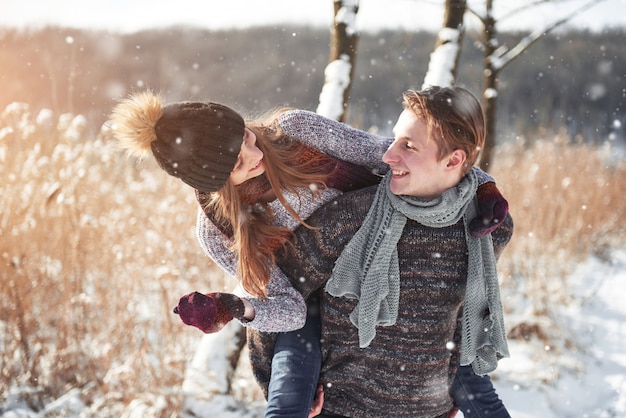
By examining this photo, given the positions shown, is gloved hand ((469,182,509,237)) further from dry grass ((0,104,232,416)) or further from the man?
dry grass ((0,104,232,416))

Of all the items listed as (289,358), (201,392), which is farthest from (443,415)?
(201,392)

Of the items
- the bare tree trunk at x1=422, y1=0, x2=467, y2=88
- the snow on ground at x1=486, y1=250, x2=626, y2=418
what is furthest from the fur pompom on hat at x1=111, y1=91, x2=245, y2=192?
the snow on ground at x1=486, y1=250, x2=626, y2=418

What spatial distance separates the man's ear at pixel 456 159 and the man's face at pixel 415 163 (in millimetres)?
13

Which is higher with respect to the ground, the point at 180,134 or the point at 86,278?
the point at 180,134

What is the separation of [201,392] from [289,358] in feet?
3.53

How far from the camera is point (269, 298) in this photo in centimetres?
160

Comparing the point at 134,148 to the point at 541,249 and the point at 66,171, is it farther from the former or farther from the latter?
the point at 541,249

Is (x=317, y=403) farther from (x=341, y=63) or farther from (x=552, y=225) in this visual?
(x=552, y=225)

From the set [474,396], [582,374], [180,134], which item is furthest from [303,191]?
[582,374]

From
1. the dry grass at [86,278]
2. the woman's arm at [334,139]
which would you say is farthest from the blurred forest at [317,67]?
the woman's arm at [334,139]

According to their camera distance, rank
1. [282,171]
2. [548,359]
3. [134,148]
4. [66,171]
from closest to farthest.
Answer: [134,148] < [282,171] < [66,171] < [548,359]

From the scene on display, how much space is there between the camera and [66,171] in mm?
2861

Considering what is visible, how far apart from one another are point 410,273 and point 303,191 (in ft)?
1.32

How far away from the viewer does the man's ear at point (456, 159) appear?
1.47 meters
